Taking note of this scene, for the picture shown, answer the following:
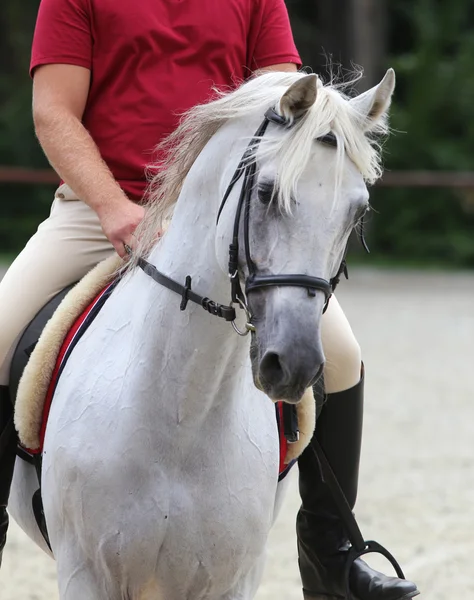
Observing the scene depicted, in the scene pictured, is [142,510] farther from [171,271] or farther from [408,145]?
[408,145]

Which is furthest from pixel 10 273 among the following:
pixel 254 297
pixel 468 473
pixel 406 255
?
pixel 406 255

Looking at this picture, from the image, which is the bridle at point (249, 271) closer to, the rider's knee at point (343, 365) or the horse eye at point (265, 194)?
the horse eye at point (265, 194)

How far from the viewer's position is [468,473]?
24.0 feet

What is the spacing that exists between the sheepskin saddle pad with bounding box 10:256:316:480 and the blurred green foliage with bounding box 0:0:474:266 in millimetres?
17046

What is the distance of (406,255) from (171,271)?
718 inches

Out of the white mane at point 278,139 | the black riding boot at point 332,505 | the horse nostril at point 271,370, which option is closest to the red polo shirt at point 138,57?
the white mane at point 278,139

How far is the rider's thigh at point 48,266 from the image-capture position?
11.3ft

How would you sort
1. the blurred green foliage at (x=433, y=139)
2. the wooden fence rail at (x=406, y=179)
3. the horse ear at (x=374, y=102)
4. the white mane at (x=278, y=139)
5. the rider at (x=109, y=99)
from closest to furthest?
the white mane at (x=278, y=139)
the horse ear at (x=374, y=102)
the rider at (x=109, y=99)
the wooden fence rail at (x=406, y=179)
the blurred green foliage at (x=433, y=139)

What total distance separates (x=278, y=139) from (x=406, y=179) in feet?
59.7

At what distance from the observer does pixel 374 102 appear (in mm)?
2803

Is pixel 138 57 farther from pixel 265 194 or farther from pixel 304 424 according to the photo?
pixel 304 424

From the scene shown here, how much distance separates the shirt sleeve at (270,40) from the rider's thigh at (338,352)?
2.76 ft

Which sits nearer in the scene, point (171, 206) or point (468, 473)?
point (171, 206)

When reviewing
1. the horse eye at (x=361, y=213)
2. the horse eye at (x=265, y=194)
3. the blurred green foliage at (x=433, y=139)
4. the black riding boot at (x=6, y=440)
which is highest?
the horse eye at (x=265, y=194)
